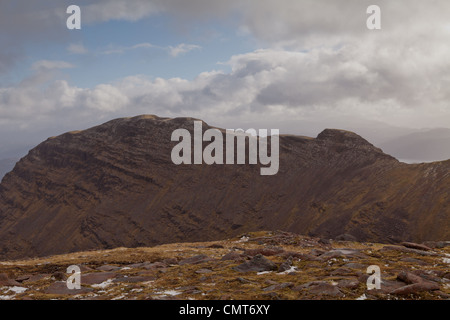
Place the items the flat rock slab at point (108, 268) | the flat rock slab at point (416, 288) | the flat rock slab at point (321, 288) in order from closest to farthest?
the flat rock slab at point (416, 288), the flat rock slab at point (321, 288), the flat rock slab at point (108, 268)

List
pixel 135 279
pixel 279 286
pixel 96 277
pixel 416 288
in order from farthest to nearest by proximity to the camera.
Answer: pixel 96 277, pixel 135 279, pixel 279 286, pixel 416 288

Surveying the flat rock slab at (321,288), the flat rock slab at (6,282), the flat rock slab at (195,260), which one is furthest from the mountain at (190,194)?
the flat rock slab at (6,282)

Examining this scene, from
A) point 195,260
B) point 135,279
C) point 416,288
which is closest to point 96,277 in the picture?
point 135,279

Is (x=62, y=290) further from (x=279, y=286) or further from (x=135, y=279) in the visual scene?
(x=279, y=286)

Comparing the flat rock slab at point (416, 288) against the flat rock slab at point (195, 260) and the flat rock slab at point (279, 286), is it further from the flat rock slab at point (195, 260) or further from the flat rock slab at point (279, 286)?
the flat rock slab at point (195, 260)

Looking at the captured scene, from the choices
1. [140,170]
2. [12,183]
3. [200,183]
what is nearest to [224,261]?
[200,183]

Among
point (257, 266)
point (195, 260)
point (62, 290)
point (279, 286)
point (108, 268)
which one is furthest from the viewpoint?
point (195, 260)

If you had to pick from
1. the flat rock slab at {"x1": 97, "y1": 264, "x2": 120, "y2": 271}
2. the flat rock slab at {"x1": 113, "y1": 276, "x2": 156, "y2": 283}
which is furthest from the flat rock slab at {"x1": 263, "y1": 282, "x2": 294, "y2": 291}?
the flat rock slab at {"x1": 97, "y1": 264, "x2": 120, "y2": 271}

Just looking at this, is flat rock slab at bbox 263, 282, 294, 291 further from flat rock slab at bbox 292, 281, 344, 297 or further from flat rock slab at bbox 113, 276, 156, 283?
flat rock slab at bbox 113, 276, 156, 283
